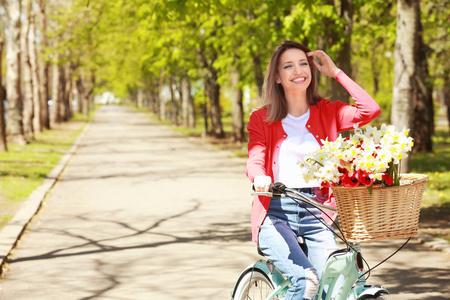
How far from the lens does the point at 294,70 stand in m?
3.97

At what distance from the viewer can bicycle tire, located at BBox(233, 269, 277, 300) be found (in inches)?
164

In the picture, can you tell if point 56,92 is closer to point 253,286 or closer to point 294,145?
point 253,286

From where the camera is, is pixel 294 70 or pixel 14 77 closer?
pixel 294 70

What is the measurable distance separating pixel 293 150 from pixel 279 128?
0.48 feet

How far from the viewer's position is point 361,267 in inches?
143

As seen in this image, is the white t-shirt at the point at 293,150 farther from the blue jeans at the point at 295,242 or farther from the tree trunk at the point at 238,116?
the tree trunk at the point at 238,116

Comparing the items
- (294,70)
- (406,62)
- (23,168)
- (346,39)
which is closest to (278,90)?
(294,70)

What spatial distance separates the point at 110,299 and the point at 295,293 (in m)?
2.80

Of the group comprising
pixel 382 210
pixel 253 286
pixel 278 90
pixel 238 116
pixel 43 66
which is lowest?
pixel 253 286

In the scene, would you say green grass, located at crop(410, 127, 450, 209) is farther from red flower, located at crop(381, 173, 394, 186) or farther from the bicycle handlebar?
red flower, located at crop(381, 173, 394, 186)

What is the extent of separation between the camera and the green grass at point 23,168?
39.4ft

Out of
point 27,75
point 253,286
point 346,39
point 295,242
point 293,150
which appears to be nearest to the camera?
point 295,242

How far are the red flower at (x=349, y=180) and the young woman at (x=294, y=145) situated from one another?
1.64 feet

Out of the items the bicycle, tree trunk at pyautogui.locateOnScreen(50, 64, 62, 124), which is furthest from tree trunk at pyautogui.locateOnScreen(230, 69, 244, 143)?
the bicycle
